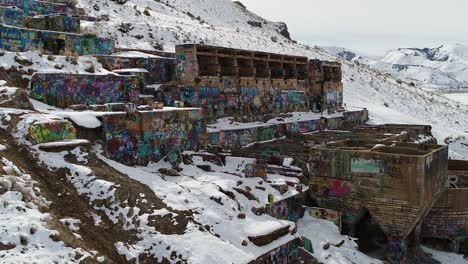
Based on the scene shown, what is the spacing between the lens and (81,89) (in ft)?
56.4

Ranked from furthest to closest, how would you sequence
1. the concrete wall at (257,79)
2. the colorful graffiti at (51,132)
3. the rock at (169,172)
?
the concrete wall at (257,79)
the rock at (169,172)
the colorful graffiti at (51,132)

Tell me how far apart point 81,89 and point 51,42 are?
5486 mm

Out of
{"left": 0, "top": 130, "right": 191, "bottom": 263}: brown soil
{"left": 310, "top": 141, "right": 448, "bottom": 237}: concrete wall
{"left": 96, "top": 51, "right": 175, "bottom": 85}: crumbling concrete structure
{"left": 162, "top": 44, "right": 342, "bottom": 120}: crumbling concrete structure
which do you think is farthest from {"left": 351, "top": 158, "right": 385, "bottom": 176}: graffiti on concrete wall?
{"left": 96, "top": 51, "right": 175, "bottom": 85}: crumbling concrete structure

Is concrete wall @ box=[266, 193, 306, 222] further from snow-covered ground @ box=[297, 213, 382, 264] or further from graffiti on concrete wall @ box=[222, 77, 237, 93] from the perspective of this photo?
graffiti on concrete wall @ box=[222, 77, 237, 93]

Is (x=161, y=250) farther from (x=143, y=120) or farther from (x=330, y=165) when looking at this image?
(x=330, y=165)

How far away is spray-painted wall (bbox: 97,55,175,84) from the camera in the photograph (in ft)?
72.9

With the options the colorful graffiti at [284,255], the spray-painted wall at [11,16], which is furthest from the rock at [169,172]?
the spray-painted wall at [11,16]

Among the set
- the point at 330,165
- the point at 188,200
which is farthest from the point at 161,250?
the point at 330,165

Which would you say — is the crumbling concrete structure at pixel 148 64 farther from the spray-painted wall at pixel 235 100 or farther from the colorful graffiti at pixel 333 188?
the colorful graffiti at pixel 333 188

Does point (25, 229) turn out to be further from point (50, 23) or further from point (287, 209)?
point (50, 23)

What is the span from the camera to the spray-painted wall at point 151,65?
22219mm

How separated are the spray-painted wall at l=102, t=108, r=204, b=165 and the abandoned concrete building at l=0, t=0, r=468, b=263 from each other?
0.04 metres

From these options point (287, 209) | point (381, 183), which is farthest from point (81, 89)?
point (381, 183)

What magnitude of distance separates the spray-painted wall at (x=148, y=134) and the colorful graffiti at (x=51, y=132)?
182cm
